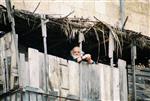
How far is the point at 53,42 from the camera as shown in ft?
82.3

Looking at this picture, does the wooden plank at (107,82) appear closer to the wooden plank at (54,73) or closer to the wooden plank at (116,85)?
the wooden plank at (116,85)

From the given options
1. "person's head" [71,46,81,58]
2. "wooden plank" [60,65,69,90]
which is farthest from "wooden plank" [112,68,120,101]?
"wooden plank" [60,65,69,90]

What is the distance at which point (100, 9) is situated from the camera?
27.8 m

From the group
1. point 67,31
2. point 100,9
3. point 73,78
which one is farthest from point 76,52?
point 100,9

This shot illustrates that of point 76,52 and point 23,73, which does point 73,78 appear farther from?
point 23,73

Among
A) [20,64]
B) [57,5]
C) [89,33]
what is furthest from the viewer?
[57,5]

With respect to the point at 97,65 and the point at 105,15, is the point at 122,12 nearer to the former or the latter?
the point at 105,15

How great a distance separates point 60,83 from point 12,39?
1.41 metres

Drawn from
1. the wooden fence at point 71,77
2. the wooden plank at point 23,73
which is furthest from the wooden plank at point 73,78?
the wooden plank at point 23,73

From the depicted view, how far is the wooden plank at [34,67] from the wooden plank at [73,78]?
36.2 inches

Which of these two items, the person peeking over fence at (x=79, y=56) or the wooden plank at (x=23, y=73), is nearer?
the wooden plank at (x=23, y=73)

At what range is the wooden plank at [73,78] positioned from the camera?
23.8 meters

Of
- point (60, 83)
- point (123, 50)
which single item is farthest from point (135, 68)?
point (60, 83)

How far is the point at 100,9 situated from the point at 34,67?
5.12 metres
